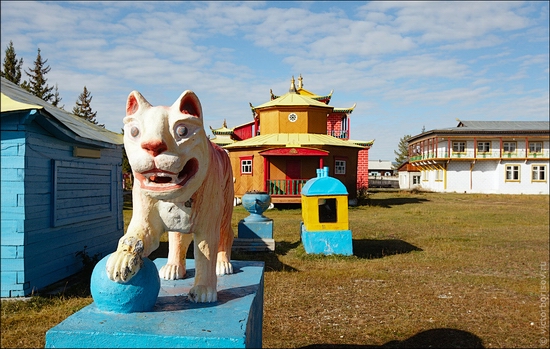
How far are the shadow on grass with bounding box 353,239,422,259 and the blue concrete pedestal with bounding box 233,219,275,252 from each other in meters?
1.82

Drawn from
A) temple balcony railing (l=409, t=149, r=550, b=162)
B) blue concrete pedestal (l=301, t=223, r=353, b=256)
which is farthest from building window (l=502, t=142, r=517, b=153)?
blue concrete pedestal (l=301, t=223, r=353, b=256)

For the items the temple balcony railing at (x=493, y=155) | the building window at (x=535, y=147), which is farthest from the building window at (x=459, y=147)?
the building window at (x=535, y=147)

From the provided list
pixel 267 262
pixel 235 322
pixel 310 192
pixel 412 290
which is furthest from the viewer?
pixel 310 192

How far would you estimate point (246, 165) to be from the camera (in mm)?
20484

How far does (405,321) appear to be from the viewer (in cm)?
498

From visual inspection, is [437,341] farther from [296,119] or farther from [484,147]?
[484,147]

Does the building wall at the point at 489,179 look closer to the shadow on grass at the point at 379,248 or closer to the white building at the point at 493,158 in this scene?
the white building at the point at 493,158

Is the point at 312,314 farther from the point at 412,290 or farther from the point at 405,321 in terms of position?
the point at 412,290

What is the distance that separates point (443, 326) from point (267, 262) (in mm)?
3697

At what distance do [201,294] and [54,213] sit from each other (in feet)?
15.0

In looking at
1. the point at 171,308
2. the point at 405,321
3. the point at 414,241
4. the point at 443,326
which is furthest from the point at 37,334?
the point at 414,241

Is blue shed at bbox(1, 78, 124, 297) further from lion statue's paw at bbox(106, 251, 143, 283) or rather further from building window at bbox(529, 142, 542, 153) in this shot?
building window at bbox(529, 142, 542, 153)

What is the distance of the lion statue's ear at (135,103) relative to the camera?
2064 millimetres

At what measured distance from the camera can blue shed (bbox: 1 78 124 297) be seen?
5.41 meters
